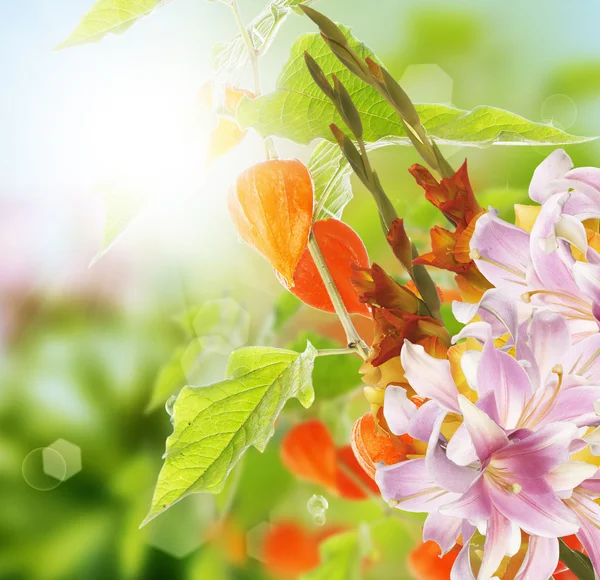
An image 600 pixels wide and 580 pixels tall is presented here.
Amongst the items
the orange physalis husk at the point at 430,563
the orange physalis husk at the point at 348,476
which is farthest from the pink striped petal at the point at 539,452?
the orange physalis husk at the point at 348,476

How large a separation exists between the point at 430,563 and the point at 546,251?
0.52 ft

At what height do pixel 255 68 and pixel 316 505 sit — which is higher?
pixel 255 68

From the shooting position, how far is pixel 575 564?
0.11 m

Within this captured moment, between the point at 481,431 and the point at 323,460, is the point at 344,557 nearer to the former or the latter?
the point at 323,460

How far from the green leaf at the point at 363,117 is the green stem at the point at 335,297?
0.02 meters

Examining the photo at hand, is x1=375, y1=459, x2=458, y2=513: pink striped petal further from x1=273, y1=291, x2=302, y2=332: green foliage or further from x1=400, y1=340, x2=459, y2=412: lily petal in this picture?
x1=273, y1=291, x2=302, y2=332: green foliage

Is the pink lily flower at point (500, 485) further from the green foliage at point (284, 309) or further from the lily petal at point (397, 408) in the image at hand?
the green foliage at point (284, 309)

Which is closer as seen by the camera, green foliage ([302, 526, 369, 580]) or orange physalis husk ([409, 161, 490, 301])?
orange physalis husk ([409, 161, 490, 301])

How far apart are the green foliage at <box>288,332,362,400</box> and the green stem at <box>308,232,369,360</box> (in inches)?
6.2

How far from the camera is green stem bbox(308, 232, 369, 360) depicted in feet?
0.45

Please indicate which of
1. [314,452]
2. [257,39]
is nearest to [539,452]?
[257,39]

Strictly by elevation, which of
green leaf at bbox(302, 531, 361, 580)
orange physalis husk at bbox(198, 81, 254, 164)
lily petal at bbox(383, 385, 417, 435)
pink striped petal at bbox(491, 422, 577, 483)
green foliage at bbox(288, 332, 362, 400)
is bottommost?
green leaf at bbox(302, 531, 361, 580)

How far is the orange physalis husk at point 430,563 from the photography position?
0.20m

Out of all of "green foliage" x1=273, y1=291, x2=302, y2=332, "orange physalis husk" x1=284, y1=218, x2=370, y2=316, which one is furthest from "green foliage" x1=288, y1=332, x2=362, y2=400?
"orange physalis husk" x1=284, y1=218, x2=370, y2=316
